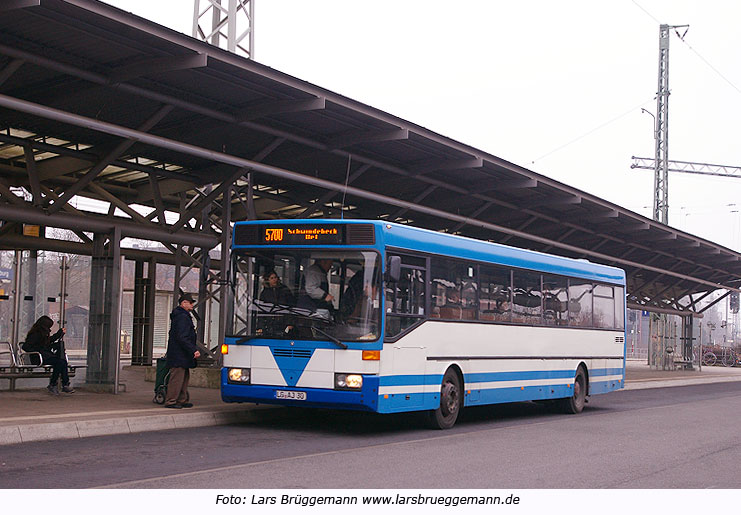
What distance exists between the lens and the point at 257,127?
1620 cm

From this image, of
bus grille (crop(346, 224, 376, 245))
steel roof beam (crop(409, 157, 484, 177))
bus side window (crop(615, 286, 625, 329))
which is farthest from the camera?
bus side window (crop(615, 286, 625, 329))

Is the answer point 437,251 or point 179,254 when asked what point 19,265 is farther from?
point 437,251

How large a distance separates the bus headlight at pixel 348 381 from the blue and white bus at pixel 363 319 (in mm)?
13

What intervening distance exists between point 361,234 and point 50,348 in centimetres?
706

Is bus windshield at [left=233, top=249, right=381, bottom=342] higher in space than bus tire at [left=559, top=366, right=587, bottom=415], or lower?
higher

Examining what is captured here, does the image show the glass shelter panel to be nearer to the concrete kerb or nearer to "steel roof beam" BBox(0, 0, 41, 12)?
the concrete kerb

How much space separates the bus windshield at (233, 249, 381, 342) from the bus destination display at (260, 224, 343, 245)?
0.47 feet

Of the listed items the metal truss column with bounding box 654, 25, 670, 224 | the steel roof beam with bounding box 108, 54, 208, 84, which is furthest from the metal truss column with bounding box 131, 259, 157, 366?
the metal truss column with bounding box 654, 25, 670, 224

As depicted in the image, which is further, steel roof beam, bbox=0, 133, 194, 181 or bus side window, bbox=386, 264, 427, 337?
steel roof beam, bbox=0, 133, 194, 181

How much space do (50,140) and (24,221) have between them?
2.86m

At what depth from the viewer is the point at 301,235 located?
13.3 metres

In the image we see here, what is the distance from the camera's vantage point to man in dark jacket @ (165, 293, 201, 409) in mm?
14250

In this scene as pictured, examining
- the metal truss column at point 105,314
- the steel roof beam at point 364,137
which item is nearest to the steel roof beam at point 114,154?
the metal truss column at point 105,314

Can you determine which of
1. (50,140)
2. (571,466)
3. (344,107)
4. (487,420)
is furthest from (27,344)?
(571,466)
